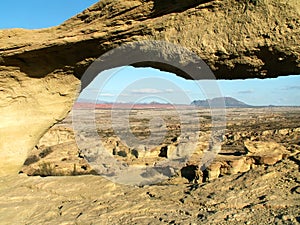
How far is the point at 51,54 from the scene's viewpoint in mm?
5441

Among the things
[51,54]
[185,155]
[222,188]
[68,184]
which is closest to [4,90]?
[51,54]

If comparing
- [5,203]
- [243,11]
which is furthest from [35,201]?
[243,11]

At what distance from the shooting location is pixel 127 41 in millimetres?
4566

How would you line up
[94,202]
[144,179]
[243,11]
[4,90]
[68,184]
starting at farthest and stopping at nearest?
1. [144,179]
2. [4,90]
3. [68,184]
4. [94,202]
5. [243,11]

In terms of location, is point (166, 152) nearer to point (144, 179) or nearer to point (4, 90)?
point (144, 179)

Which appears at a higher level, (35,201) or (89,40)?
(89,40)

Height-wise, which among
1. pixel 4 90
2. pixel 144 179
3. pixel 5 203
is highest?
pixel 4 90

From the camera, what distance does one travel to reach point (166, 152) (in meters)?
12.2

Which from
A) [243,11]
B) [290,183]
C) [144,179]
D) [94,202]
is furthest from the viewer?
[144,179]

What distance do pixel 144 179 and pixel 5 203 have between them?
4.19m

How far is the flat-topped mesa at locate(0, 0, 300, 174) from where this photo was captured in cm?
370

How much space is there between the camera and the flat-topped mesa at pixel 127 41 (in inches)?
146

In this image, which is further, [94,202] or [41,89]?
[41,89]

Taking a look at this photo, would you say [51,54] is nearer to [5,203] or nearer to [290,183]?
[5,203]
